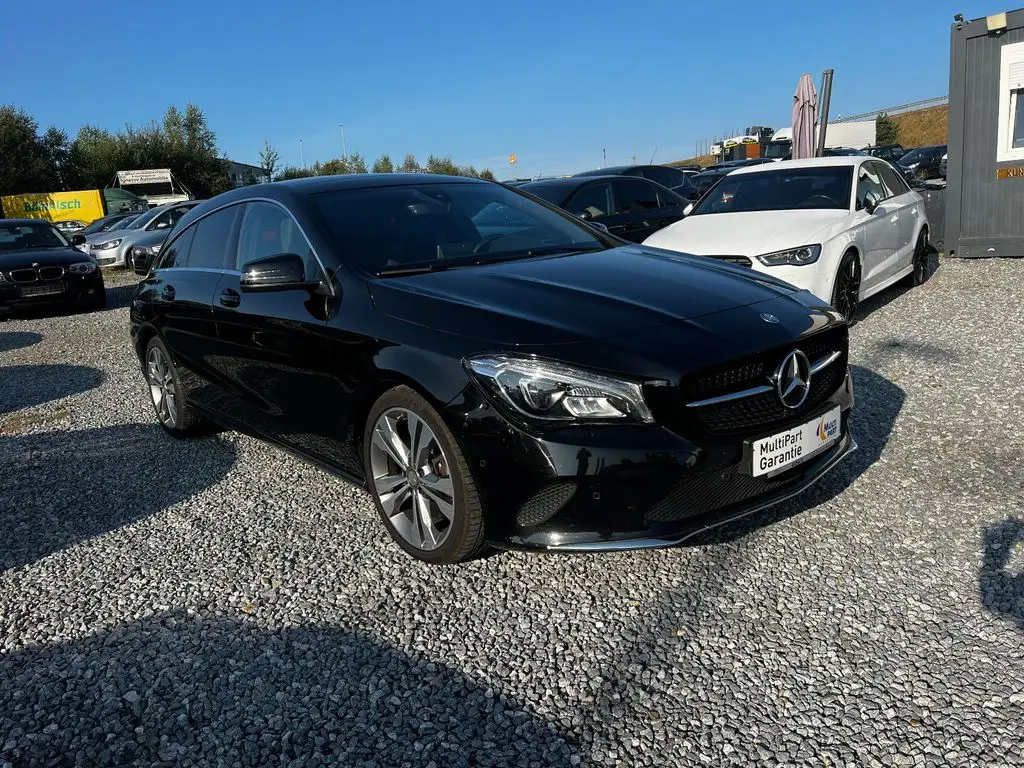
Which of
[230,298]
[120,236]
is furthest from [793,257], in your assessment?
[120,236]

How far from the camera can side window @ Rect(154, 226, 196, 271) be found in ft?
17.1

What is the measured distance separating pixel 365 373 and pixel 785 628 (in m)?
1.79

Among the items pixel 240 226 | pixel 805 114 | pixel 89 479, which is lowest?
pixel 89 479

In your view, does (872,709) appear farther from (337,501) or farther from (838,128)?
(838,128)

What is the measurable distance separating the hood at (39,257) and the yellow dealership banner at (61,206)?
21.5 metres

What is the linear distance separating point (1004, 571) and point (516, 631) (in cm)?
178

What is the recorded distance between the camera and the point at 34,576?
11.9ft

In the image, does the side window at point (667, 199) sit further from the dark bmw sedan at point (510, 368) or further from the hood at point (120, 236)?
the hood at point (120, 236)

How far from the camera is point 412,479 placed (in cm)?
332

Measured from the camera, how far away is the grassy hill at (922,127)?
81.2 metres

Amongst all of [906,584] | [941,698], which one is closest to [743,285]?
[906,584]

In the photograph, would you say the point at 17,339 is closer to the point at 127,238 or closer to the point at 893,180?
the point at 127,238

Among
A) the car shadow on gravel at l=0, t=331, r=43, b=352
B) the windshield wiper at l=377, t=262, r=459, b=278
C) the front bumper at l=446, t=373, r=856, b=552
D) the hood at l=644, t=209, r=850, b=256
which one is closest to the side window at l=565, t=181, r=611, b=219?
the hood at l=644, t=209, r=850, b=256

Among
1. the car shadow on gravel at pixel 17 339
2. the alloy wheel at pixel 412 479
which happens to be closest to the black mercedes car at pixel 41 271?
the car shadow on gravel at pixel 17 339
